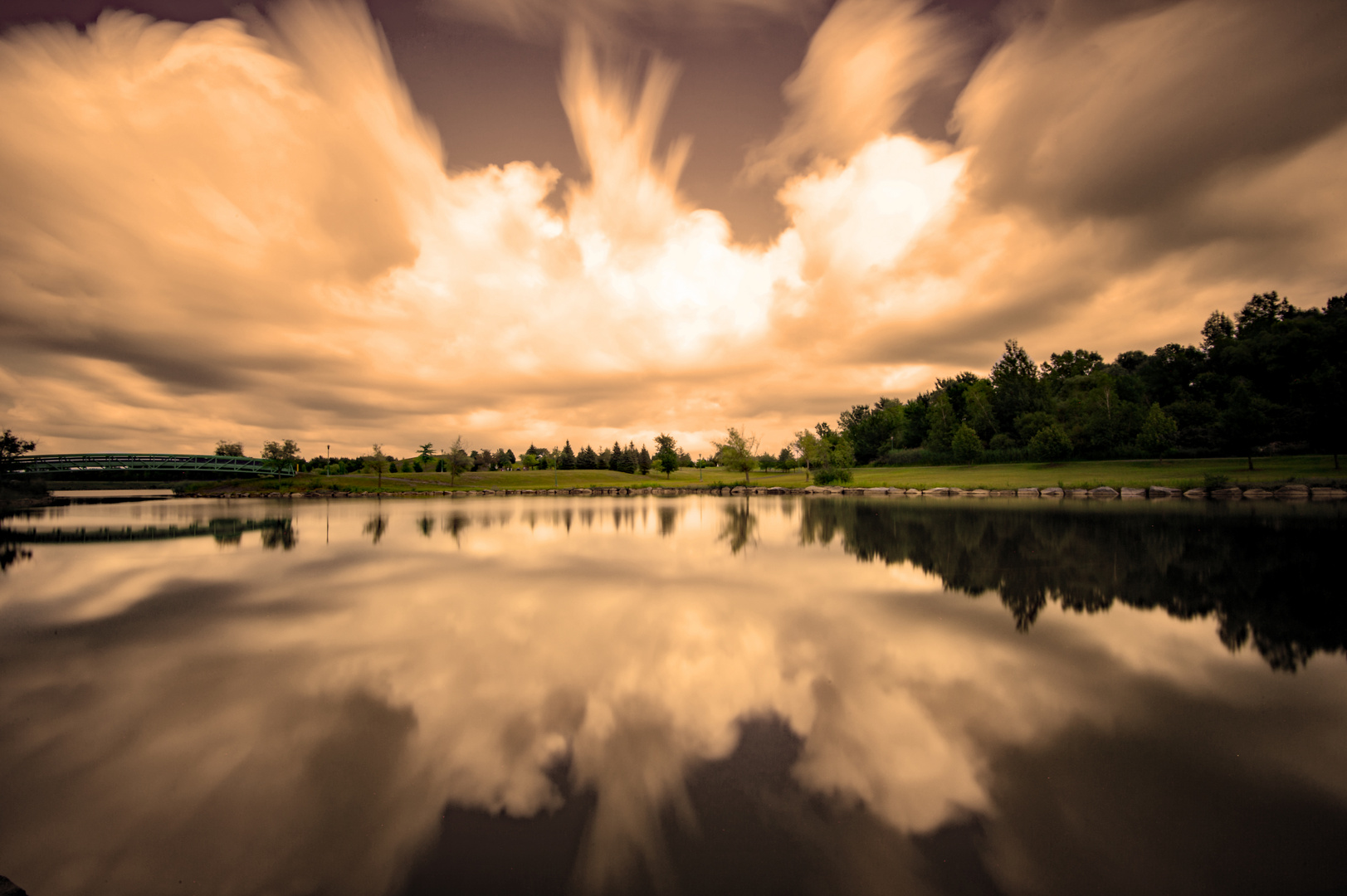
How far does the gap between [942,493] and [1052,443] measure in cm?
2313

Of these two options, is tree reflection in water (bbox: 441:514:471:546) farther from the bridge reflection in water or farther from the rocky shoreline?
the rocky shoreline

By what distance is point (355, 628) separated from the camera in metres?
9.44

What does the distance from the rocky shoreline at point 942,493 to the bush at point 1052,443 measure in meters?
18.6

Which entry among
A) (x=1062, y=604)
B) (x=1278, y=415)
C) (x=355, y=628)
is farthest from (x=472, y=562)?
(x=1278, y=415)

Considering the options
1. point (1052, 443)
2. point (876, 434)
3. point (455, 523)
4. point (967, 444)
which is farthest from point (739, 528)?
point (876, 434)

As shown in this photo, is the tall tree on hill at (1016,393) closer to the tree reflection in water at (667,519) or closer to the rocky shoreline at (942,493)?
the rocky shoreline at (942,493)

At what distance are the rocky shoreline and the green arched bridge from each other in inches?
1290

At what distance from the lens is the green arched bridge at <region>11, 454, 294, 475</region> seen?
90.8 meters

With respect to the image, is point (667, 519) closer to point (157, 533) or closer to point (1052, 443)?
point (157, 533)

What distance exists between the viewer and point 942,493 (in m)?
47.8

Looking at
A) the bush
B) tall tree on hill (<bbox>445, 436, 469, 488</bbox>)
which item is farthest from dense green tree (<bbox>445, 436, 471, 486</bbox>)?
the bush

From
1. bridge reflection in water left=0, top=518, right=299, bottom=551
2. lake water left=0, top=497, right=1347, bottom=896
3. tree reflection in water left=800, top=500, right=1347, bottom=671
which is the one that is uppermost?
bridge reflection in water left=0, top=518, right=299, bottom=551

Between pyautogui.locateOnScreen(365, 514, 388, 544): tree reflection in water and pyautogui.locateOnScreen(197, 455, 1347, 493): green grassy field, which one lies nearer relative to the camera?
pyautogui.locateOnScreen(365, 514, 388, 544): tree reflection in water

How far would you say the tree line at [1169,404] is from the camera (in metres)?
46.0
